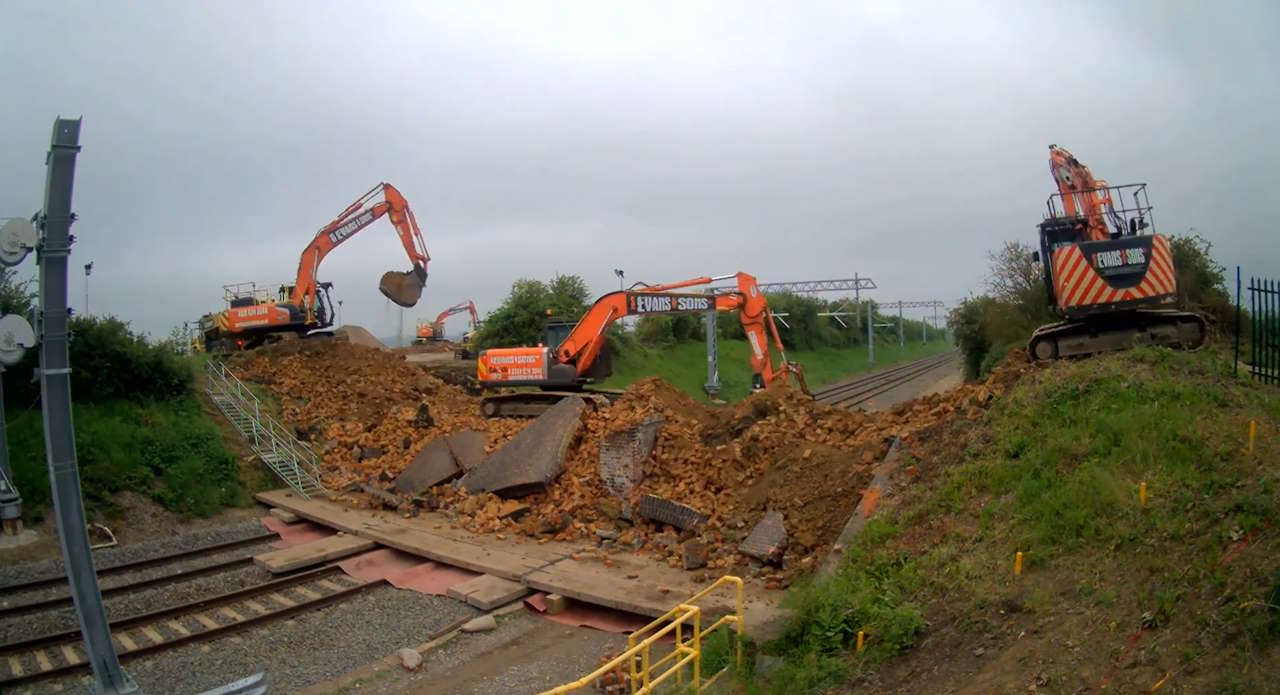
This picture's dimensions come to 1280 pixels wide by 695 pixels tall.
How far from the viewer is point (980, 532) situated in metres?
7.58

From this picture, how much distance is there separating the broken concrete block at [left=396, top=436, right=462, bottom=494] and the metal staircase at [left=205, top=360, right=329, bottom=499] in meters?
1.71

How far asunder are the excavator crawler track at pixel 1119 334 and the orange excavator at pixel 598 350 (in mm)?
4862

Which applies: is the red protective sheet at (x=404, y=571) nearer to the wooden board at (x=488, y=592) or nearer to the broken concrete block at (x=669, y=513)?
the wooden board at (x=488, y=592)

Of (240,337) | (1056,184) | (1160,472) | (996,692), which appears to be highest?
(1056,184)

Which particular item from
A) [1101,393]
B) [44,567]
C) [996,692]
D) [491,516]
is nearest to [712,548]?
[491,516]

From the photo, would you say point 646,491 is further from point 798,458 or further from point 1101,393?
point 1101,393

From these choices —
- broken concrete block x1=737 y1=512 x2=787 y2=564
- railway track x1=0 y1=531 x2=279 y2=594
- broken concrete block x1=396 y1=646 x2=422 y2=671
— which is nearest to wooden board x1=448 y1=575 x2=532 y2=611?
broken concrete block x1=396 y1=646 x2=422 y2=671

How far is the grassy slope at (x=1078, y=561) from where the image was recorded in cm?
496

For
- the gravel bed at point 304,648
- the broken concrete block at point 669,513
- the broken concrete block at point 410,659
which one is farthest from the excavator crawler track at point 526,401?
the broken concrete block at point 410,659

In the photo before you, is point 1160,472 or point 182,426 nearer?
point 1160,472

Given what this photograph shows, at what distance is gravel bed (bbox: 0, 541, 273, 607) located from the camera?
10820mm

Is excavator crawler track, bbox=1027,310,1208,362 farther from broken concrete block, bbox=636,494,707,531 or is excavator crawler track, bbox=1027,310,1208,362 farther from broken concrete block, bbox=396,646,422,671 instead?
broken concrete block, bbox=396,646,422,671

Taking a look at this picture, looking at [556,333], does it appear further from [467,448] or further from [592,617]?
[592,617]

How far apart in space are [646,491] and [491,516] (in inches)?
102
